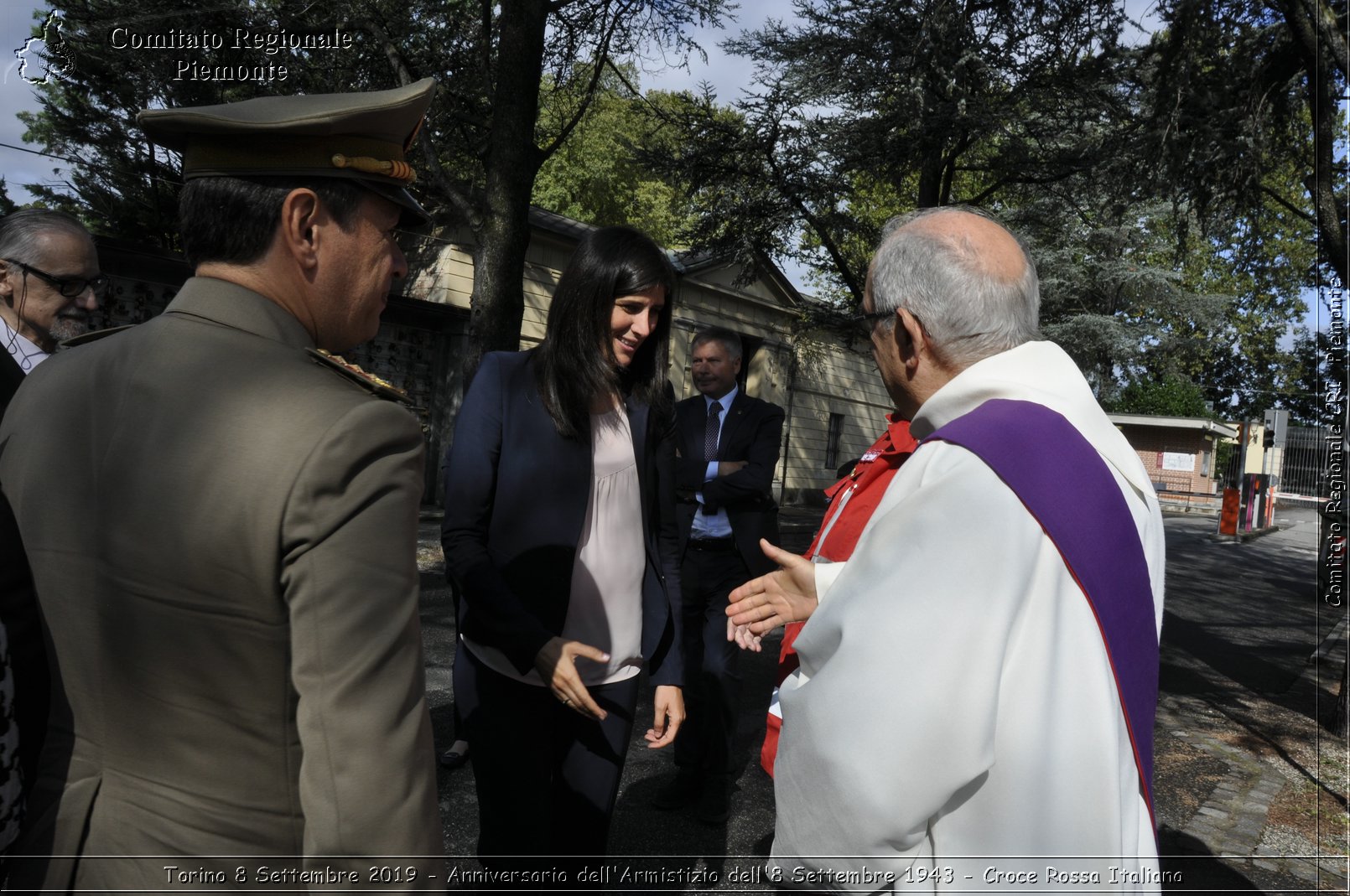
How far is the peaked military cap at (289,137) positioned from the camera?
125 centimetres

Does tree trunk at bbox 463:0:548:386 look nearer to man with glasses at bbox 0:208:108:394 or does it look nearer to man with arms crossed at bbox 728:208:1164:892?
man with glasses at bbox 0:208:108:394

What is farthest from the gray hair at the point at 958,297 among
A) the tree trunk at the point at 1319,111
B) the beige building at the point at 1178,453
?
the beige building at the point at 1178,453

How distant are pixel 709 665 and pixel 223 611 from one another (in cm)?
369

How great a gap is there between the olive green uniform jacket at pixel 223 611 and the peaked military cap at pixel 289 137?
0.20 meters

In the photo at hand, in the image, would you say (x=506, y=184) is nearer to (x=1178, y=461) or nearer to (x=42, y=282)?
(x=42, y=282)

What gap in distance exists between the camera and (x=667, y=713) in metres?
2.66

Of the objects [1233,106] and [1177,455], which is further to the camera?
[1177,455]

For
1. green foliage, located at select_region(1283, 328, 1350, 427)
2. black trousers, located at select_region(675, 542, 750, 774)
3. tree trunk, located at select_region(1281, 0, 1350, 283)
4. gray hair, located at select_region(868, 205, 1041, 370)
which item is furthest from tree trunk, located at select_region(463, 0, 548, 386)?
gray hair, located at select_region(868, 205, 1041, 370)

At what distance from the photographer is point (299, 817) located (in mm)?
1131

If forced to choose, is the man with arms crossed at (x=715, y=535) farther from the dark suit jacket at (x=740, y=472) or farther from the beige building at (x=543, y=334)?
the beige building at (x=543, y=334)

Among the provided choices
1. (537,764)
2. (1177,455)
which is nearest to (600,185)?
(537,764)

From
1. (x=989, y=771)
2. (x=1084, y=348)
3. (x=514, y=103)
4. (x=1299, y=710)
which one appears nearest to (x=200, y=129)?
(x=989, y=771)

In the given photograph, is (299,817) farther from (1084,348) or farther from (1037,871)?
(1084,348)

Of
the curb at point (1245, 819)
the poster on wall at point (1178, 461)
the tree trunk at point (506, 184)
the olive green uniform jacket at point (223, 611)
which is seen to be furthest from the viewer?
the poster on wall at point (1178, 461)
